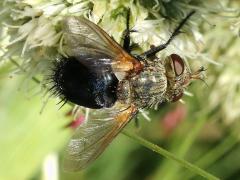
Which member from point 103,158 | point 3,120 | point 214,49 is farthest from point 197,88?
point 3,120

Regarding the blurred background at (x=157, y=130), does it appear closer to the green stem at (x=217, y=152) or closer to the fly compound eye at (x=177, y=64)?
the green stem at (x=217, y=152)

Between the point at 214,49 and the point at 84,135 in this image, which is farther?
the point at 214,49

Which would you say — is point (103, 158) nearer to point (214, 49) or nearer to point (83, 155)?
point (214, 49)

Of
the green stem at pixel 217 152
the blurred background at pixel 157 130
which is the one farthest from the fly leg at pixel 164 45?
the green stem at pixel 217 152

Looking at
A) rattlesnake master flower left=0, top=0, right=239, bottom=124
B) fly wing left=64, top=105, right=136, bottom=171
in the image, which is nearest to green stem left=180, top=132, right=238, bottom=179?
rattlesnake master flower left=0, top=0, right=239, bottom=124

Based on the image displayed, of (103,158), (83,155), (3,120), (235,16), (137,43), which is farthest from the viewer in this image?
(103,158)

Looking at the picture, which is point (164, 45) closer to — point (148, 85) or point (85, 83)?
point (148, 85)
